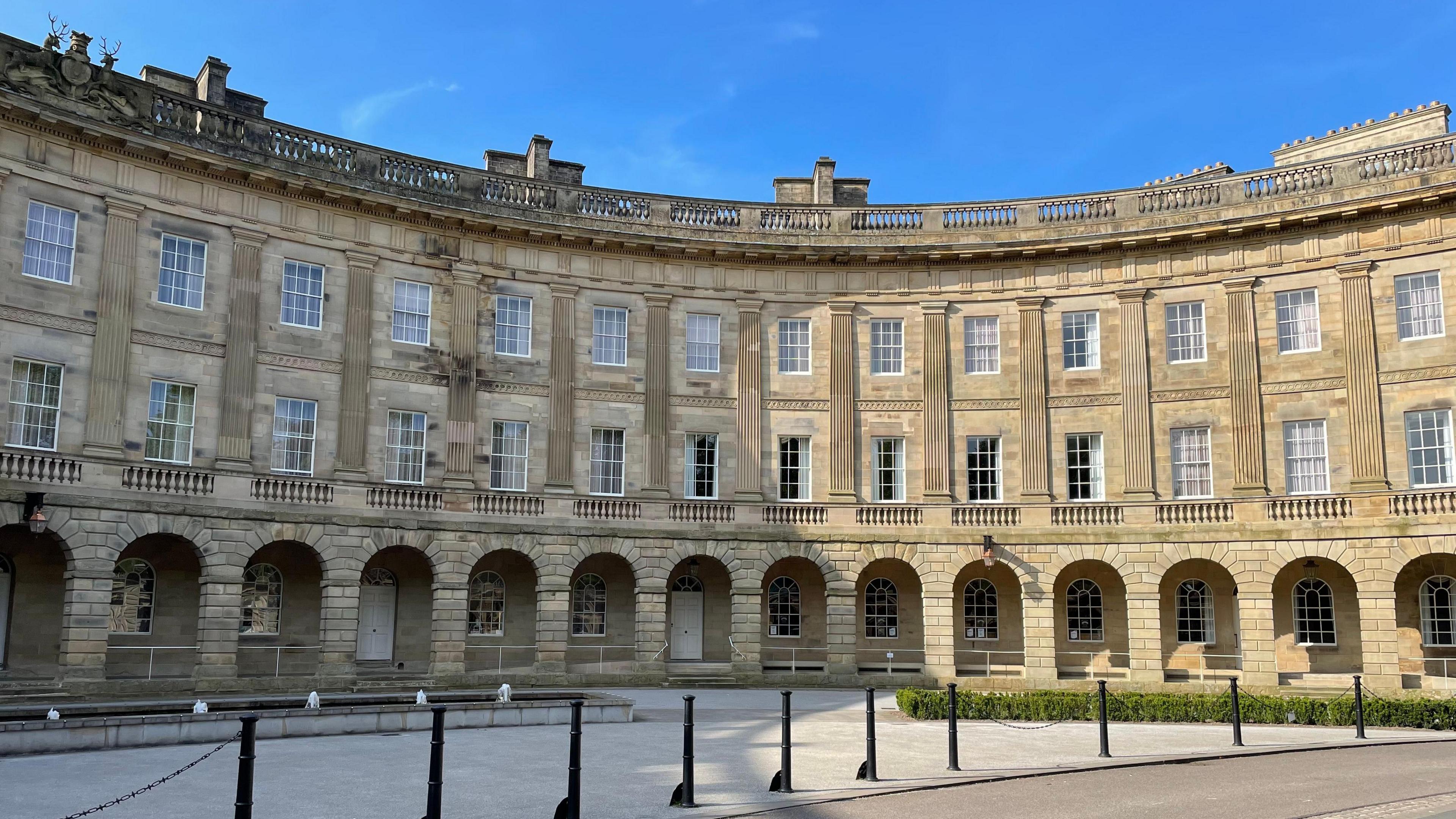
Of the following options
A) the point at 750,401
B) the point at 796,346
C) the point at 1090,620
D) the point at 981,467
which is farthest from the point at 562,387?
the point at 1090,620

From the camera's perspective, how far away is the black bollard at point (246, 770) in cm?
923

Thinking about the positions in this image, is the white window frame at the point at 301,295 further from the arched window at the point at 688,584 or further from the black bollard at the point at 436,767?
the black bollard at the point at 436,767

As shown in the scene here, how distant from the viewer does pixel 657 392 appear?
35.0 m

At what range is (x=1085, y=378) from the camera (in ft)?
114

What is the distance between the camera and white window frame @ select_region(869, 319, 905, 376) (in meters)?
35.9

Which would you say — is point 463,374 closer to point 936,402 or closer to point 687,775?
point 936,402

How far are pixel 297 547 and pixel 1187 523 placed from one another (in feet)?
81.0

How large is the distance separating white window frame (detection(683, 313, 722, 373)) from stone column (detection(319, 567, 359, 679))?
11629mm

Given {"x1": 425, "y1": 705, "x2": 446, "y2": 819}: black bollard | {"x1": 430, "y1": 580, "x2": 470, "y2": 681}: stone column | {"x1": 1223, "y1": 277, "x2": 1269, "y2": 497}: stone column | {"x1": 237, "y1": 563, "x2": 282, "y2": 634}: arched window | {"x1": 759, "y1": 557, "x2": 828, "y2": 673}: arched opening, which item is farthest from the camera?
{"x1": 759, "y1": 557, "x2": 828, "y2": 673}: arched opening

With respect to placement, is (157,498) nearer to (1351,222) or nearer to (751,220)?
(751,220)

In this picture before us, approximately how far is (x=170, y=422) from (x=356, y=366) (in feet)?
16.1

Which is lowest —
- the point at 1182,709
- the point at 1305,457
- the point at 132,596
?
the point at 1182,709

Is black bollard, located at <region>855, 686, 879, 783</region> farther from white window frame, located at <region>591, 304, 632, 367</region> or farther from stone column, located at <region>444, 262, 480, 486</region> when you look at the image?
white window frame, located at <region>591, 304, 632, 367</region>

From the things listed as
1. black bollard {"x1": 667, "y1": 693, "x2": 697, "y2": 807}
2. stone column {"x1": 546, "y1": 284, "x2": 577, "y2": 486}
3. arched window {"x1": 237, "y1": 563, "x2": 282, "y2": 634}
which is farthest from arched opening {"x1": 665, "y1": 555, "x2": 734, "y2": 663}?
black bollard {"x1": 667, "y1": 693, "x2": 697, "y2": 807}
